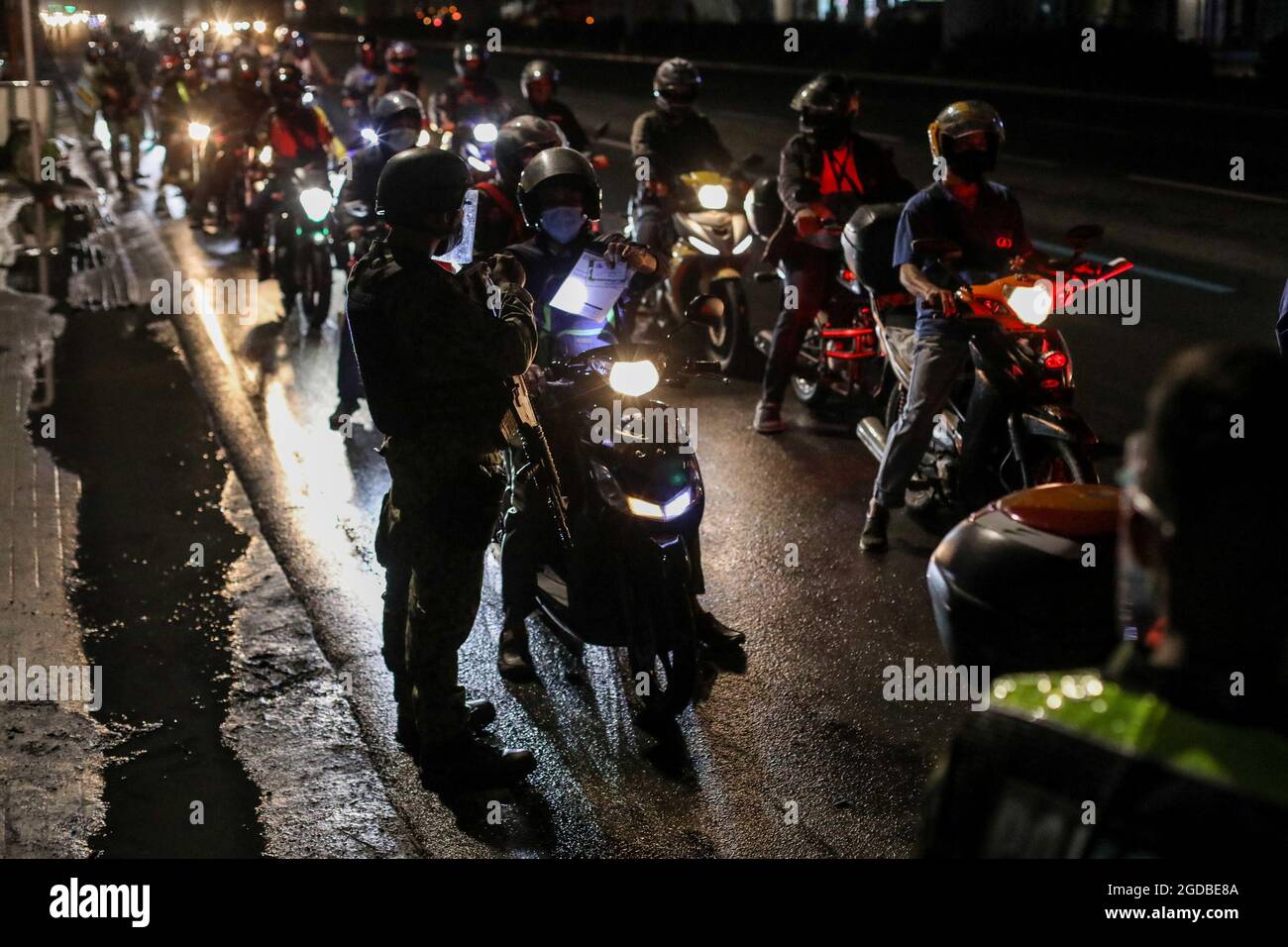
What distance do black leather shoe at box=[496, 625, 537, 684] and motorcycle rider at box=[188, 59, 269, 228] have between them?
9.82 m

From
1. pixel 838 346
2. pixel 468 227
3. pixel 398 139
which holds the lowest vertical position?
pixel 838 346

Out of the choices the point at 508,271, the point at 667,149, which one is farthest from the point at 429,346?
the point at 667,149

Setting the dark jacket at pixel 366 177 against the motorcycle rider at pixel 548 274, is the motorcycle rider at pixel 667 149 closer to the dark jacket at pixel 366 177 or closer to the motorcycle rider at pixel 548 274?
the dark jacket at pixel 366 177

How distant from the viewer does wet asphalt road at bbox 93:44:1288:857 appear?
4.72 metres

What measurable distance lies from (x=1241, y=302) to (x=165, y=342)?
8.18 m

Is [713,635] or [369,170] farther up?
[369,170]

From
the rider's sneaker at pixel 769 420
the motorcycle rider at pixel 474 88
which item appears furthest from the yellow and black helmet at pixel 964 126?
the motorcycle rider at pixel 474 88

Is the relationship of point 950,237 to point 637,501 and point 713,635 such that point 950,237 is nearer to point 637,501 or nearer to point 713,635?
point 713,635

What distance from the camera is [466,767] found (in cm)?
495

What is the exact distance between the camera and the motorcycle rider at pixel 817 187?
8.77 meters

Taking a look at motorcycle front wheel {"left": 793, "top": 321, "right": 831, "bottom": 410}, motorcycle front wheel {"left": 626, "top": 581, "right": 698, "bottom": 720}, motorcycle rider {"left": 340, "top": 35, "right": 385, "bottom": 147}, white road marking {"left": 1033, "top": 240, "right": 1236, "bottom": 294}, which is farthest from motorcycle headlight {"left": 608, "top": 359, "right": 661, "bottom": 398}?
motorcycle rider {"left": 340, "top": 35, "right": 385, "bottom": 147}

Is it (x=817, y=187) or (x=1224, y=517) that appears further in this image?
(x=817, y=187)

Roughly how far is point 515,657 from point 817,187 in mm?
4020
